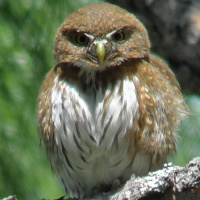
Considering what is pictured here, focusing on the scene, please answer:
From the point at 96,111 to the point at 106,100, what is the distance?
0.28 feet

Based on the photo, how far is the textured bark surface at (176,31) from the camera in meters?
4.18

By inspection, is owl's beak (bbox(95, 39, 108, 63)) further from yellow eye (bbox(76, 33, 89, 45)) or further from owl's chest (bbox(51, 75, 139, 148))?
owl's chest (bbox(51, 75, 139, 148))

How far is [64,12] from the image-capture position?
4219mm

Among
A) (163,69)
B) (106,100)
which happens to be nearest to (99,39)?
(106,100)

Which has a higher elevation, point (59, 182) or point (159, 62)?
point (159, 62)

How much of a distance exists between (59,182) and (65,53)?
0.84m

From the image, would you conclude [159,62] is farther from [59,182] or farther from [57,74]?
[59,182]

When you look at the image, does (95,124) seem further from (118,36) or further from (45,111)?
(118,36)

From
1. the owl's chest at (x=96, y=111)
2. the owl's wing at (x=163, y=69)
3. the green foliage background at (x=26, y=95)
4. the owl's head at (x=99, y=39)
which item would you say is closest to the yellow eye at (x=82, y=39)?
the owl's head at (x=99, y=39)

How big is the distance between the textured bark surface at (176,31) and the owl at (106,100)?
2.22ft

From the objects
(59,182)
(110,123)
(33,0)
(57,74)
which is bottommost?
(59,182)

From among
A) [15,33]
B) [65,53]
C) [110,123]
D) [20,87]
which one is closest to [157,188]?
[110,123]

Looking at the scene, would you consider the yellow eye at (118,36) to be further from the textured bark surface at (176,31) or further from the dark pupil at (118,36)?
the textured bark surface at (176,31)

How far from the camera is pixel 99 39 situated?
10.9 feet
